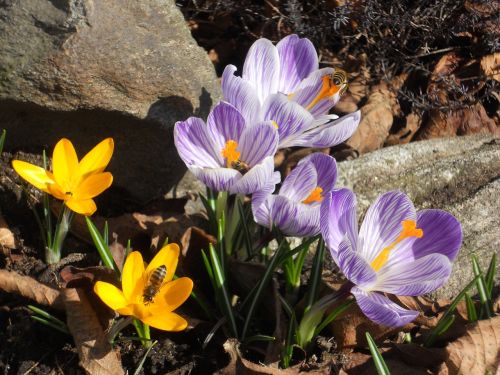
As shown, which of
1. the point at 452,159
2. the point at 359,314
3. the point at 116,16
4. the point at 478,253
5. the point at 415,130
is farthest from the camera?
the point at 415,130

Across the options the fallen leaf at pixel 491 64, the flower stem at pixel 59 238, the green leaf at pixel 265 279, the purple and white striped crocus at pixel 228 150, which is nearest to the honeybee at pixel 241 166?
the purple and white striped crocus at pixel 228 150

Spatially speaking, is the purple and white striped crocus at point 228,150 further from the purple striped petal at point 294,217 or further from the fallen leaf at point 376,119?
the fallen leaf at point 376,119

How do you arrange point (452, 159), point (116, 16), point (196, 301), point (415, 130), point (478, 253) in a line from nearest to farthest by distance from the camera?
point (196, 301)
point (116, 16)
point (478, 253)
point (452, 159)
point (415, 130)

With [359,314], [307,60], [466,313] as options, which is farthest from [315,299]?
[307,60]

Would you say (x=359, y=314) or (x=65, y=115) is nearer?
(x=359, y=314)

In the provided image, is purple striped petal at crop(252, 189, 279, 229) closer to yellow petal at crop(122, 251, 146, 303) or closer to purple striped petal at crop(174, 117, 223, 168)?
purple striped petal at crop(174, 117, 223, 168)

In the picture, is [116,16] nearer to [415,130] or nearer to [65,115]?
[65,115]

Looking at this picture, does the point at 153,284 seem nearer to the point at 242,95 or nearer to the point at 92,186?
the point at 92,186
